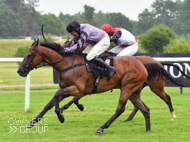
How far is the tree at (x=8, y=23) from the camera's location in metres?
62.6

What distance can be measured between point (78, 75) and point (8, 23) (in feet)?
206

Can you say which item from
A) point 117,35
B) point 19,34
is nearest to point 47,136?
point 117,35

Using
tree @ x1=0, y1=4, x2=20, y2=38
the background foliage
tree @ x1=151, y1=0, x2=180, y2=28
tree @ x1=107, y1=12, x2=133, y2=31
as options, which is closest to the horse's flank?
the background foliage

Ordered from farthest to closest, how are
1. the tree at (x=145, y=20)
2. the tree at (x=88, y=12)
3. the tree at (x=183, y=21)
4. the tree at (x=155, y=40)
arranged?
the tree at (x=145, y=20), the tree at (x=183, y=21), the tree at (x=88, y=12), the tree at (x=155, y=40)

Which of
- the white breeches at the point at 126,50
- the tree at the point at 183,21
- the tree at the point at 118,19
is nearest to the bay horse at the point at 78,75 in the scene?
the white breeches at the point at 126,50

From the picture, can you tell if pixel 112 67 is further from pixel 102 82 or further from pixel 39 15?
pixel 39 15

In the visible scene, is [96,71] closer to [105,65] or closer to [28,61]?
[105,65]

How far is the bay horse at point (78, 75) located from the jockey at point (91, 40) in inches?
6.6

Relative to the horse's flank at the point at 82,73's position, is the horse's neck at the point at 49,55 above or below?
above

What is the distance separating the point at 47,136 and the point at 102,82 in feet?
4.25

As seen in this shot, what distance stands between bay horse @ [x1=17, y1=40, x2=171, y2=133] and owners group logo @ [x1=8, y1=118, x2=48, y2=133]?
0.39 feet

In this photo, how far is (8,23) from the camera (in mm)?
64438

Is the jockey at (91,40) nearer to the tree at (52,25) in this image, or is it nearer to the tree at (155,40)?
the tree at (155,40)

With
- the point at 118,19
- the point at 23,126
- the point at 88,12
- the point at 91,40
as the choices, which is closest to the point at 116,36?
the point at 91,40
